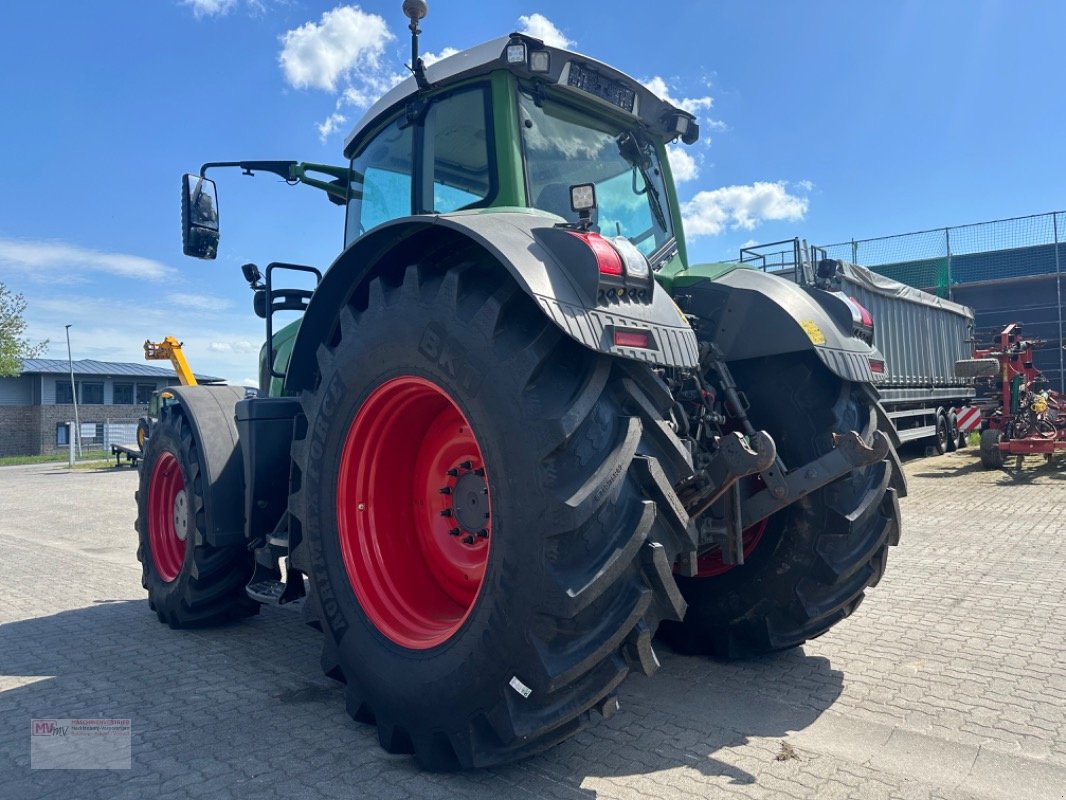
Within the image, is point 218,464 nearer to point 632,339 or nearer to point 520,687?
point 520,687

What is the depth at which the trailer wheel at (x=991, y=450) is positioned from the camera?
12.4 m

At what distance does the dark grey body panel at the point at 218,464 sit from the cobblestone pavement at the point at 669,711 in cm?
71

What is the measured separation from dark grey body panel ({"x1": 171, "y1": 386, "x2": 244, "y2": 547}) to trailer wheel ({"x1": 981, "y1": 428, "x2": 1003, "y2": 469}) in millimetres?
12293

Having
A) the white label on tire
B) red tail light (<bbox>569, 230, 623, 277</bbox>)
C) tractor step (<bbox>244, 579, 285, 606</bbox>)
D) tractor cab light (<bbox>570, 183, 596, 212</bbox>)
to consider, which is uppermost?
tractor cab light (<bbox>570, 183, 596, 212</bbox>)

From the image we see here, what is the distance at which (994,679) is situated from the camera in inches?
133

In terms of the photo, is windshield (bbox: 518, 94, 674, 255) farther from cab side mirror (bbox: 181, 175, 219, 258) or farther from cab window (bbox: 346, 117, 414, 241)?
cab side mirror (bbox: 181, 175, 219, 258)

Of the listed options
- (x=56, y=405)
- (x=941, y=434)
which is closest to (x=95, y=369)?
(x=56, y=405)

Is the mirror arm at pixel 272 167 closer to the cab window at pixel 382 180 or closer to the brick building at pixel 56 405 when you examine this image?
the cab window at pixel 382 180

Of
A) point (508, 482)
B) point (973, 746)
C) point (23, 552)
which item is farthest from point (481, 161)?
point (23, 552)

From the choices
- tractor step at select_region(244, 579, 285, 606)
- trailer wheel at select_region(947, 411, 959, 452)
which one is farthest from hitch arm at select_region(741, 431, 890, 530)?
trailer wheel at select_region(947, 411, 959, 452)

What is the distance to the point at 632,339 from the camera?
2.36 m

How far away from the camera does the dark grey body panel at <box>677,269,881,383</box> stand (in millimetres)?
3275

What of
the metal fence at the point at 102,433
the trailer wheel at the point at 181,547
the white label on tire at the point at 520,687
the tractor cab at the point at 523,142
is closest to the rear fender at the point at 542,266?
the tractor cab at the point at 523,142

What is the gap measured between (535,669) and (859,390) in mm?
2117
